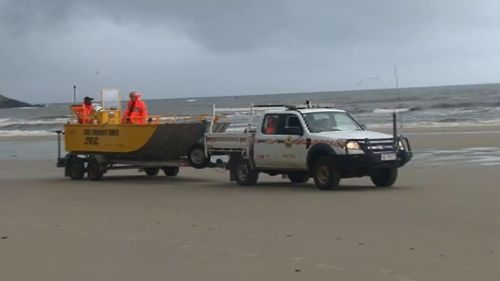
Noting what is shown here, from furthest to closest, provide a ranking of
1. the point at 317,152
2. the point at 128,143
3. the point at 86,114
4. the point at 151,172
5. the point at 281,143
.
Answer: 1. the point at 86,114
2. the point at 151,172
3. the point at 128,143
4. the point at 281,143
5. the point at 317,152

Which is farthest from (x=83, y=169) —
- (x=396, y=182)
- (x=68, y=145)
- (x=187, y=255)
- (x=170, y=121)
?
(x=187, y=255)

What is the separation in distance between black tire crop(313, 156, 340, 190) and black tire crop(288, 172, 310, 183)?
1651mm

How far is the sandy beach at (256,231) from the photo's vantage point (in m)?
8.06

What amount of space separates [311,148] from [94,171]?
717cm

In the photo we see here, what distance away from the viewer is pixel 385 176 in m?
16.3

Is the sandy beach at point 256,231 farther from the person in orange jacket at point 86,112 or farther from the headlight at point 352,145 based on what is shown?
the person in orange jacket at point 86,112

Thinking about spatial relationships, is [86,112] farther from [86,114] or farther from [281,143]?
[281,143]

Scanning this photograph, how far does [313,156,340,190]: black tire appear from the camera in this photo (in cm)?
1563

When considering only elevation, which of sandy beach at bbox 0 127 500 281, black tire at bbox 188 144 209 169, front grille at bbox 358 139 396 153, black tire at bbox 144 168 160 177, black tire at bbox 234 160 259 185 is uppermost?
front grille at bbox 358 139 396 153

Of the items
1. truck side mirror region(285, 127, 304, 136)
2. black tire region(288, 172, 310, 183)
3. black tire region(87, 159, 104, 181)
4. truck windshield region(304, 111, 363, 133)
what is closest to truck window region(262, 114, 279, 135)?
truck side mirror region(285, 127, 304, 136)

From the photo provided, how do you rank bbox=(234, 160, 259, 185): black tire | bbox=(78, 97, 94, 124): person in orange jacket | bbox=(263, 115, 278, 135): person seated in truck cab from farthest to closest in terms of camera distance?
1. bbox=(78, 97, 94, 124): person in orange jacket
2. bbox=(234, 160, 259, 185): black tire
3. bbox=(263, 115, 278, 135): person seated in truck cab

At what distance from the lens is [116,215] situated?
12695 mm

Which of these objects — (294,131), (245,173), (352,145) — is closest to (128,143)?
(245,173)

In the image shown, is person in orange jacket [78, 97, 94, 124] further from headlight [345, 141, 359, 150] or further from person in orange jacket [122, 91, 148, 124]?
headlight [345, 141, 359, 150]
